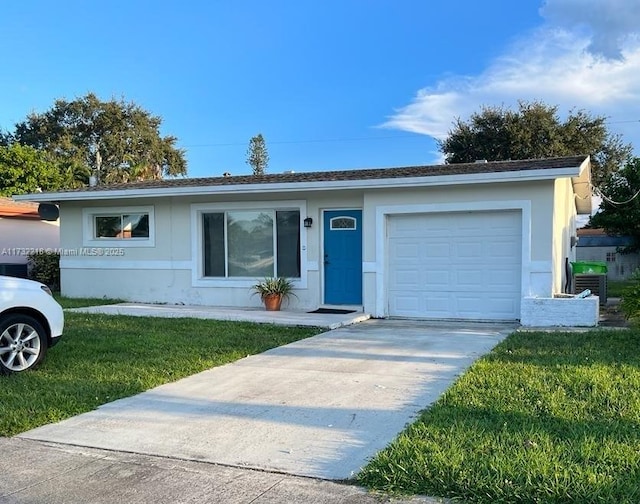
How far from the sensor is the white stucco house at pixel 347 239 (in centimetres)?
1077

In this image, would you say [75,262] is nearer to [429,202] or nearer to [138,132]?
[429,202]

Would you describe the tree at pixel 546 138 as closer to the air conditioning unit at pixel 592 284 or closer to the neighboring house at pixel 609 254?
the neighboring house at pixel 609 254

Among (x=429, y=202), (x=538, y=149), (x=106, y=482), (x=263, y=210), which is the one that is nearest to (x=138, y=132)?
(x=538, y=149)

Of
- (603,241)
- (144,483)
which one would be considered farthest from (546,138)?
(144,483)

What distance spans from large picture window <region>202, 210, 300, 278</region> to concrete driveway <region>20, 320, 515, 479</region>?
488cm

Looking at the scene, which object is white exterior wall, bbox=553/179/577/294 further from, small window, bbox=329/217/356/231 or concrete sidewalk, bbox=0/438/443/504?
concrete sidewalk, bbox=0/438/443/504

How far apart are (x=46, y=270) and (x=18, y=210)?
455 cm

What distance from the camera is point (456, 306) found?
1130cm

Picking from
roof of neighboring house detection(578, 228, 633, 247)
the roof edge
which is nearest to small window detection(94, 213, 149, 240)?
the roof edge

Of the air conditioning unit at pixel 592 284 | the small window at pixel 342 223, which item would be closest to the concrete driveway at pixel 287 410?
the small window at pixel 342 223

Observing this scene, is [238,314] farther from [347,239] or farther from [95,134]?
[95,134]

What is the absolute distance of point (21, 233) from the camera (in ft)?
68.0

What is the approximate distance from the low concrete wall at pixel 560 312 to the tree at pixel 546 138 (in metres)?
24.2

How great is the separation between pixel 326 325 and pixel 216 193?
4166 mm
